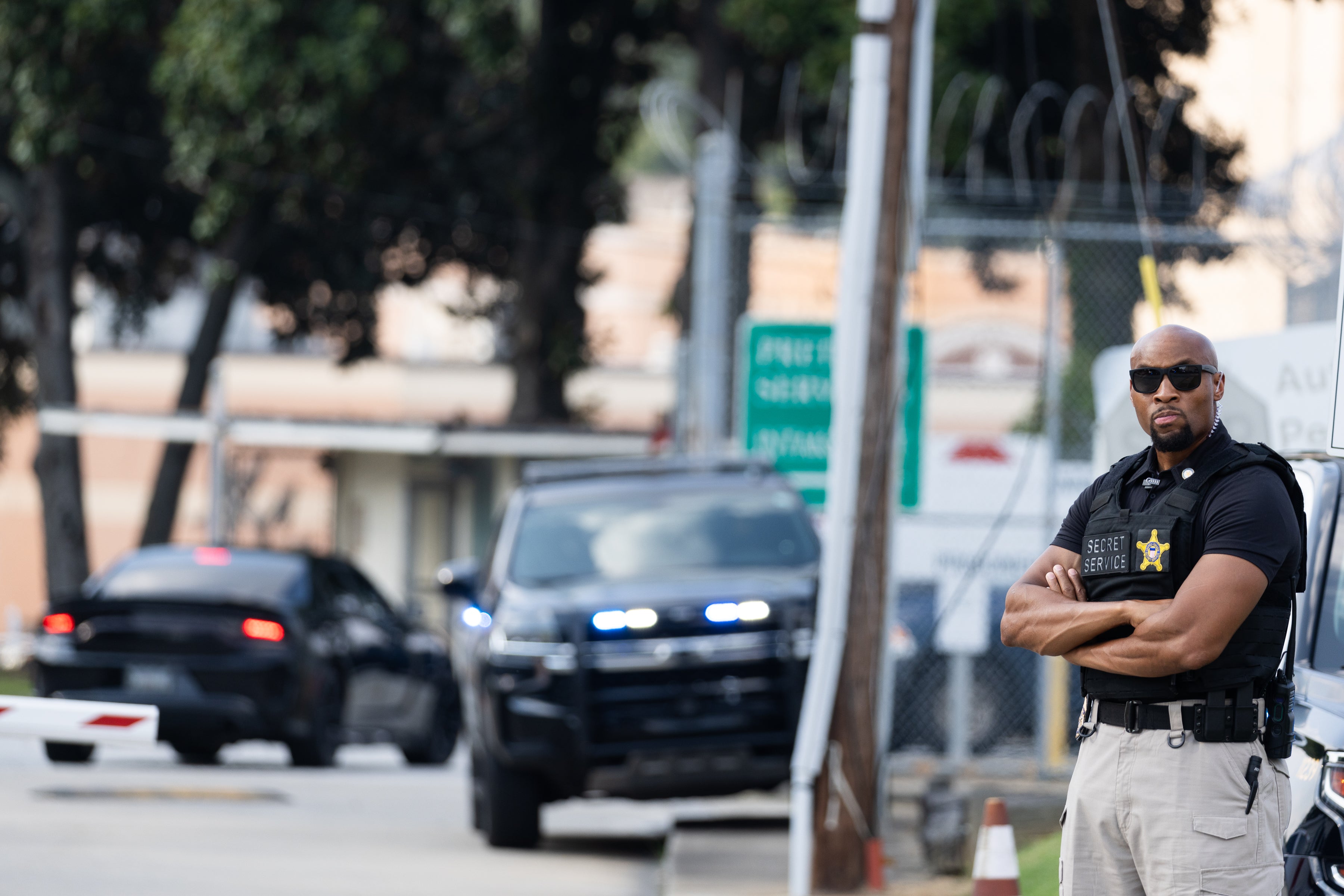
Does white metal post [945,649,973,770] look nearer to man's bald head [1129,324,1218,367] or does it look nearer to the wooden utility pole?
the wooden utility pole

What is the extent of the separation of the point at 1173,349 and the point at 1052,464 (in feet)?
26.3

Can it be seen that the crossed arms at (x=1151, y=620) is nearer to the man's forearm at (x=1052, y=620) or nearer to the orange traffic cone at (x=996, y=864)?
the man's forearm at (x=1052, y=620)

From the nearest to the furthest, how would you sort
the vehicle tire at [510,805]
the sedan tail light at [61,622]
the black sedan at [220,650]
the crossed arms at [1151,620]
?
the crossed arms at [1151,620] < the vehicle tire at [510,805] < the black sedan at [220,650] < the sedan tail light at [61,622]

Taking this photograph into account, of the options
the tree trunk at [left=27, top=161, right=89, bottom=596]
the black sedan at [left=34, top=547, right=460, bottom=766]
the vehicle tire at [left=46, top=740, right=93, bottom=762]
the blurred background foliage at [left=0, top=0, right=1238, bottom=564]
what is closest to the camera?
the black sedan at [left=34, top=547, right=460, bottom=766]

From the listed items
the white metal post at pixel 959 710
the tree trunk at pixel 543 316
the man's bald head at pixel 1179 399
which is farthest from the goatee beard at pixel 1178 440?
the tree trunk at pixel 543 316

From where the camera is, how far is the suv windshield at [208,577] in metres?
13.4

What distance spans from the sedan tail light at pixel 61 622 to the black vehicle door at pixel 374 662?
1.77m

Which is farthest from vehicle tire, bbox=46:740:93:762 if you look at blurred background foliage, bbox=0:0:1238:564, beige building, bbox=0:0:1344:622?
blurred background foliage, bbox=0:0:1238:564

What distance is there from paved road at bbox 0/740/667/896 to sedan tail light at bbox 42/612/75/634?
819 millimetres

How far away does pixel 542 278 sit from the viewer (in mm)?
24984

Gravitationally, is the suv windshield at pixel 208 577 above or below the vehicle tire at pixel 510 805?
above

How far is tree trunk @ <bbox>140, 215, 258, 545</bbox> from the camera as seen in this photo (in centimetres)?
2527

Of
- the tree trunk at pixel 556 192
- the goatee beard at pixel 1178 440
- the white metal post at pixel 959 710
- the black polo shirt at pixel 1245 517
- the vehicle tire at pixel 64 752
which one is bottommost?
the vehicle tire at pixel 64 752

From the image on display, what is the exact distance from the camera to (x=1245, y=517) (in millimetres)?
4219
